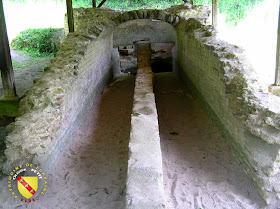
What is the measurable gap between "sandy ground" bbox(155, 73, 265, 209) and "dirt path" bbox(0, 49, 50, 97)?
448 centimetres

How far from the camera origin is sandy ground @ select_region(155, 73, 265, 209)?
330cm

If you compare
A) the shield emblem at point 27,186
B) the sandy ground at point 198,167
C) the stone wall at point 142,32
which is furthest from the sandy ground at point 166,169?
the stone wall at point 142,32

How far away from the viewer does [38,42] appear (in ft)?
44.8

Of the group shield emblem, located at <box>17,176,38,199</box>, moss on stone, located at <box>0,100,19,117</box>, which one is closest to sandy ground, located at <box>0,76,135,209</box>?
shield emblem, located at <box>17,176,38,199</box>

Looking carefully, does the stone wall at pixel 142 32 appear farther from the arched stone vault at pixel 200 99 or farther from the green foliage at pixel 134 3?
the arched stone vault at pixel 200 99

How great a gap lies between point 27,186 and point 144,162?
4.89 feet

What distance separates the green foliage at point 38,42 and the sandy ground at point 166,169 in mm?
8687

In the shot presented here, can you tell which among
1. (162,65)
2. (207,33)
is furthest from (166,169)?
(162,65)

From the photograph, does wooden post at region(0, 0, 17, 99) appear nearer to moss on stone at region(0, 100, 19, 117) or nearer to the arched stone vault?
moss on stone at region(0, 100, 19, 117)

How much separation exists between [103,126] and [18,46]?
10526 mm

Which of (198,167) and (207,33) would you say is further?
(207,33)

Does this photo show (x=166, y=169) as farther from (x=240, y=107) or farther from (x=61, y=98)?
(x=61, y=98)

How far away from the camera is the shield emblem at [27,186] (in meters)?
3.22

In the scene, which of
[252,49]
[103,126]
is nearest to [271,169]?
[103,126]
